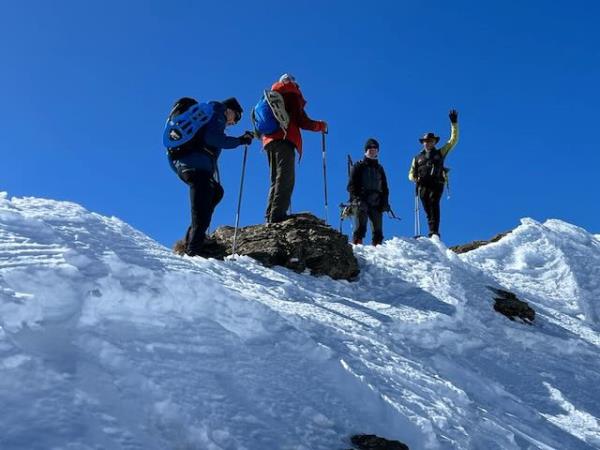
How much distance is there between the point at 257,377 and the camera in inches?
159

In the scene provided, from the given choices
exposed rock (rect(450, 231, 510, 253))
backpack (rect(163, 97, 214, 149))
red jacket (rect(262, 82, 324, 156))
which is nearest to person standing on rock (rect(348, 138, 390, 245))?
red jacket (rect(262, 82, 324, 156))

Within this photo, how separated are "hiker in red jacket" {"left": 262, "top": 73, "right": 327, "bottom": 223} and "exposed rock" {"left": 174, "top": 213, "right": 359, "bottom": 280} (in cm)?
32

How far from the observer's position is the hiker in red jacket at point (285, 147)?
30.4 feet

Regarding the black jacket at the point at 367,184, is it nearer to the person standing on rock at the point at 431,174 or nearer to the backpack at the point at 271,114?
the person standing on rock at the point at 431,174

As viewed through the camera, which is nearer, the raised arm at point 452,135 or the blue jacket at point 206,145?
the blue jacket at point 206,145

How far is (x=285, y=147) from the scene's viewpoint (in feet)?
30.6

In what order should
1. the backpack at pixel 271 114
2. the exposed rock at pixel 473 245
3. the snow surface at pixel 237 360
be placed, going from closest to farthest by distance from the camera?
the snow surface at pixel 237 360, the backpack at pixel 271 114, the exposed rock at pixel 473 245

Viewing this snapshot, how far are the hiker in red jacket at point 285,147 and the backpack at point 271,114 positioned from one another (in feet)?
0.32

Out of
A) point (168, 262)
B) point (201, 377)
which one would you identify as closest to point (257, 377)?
point (201, 377)

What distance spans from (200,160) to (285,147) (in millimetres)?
1954

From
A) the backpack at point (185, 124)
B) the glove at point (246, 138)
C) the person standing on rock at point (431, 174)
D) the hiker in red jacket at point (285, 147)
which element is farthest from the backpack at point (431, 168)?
the backpack at point (185, 124)

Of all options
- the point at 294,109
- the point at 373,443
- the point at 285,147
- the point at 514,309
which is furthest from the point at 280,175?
the point at 373,443

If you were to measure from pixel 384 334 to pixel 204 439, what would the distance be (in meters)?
3.24

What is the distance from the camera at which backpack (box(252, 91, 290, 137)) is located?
920 centimetres
